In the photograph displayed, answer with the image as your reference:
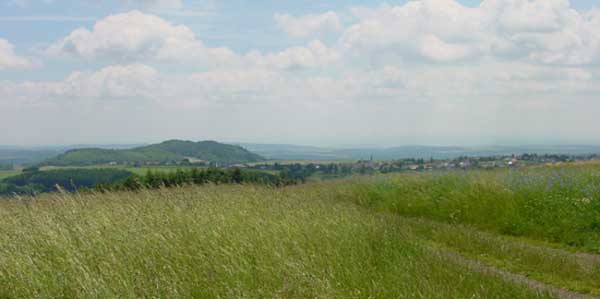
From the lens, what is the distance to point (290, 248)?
8930mm

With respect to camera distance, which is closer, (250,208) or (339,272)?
(339,272)

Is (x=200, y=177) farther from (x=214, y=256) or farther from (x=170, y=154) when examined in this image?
(x=170, y=154)

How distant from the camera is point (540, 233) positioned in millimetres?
12945

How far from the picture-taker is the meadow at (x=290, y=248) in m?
7.03

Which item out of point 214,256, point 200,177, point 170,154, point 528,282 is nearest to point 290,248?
point 214,256

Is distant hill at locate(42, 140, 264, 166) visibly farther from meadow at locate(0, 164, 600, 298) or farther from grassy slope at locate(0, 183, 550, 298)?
grassy slope at locate(0, 183, 550, 298)

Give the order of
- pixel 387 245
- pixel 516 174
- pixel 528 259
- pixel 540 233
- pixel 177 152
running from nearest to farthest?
1. pixel 387 245
2. pixel 528 259
3. pixel 540 233
4. pixel 516 174
5. pixel 177 152

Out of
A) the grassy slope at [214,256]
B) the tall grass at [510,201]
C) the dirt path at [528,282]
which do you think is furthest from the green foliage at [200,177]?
the dirt path at [528,282]

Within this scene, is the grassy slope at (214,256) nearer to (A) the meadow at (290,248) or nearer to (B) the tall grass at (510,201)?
(A) the meadow at (290,248)

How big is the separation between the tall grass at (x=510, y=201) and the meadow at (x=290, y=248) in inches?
1.8

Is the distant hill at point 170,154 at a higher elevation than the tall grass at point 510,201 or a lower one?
lower

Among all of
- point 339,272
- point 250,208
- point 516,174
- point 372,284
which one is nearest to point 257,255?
point 339,272

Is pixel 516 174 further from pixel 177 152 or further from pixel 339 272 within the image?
pixel 177 152

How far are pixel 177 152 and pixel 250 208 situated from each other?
12744 centimetres
